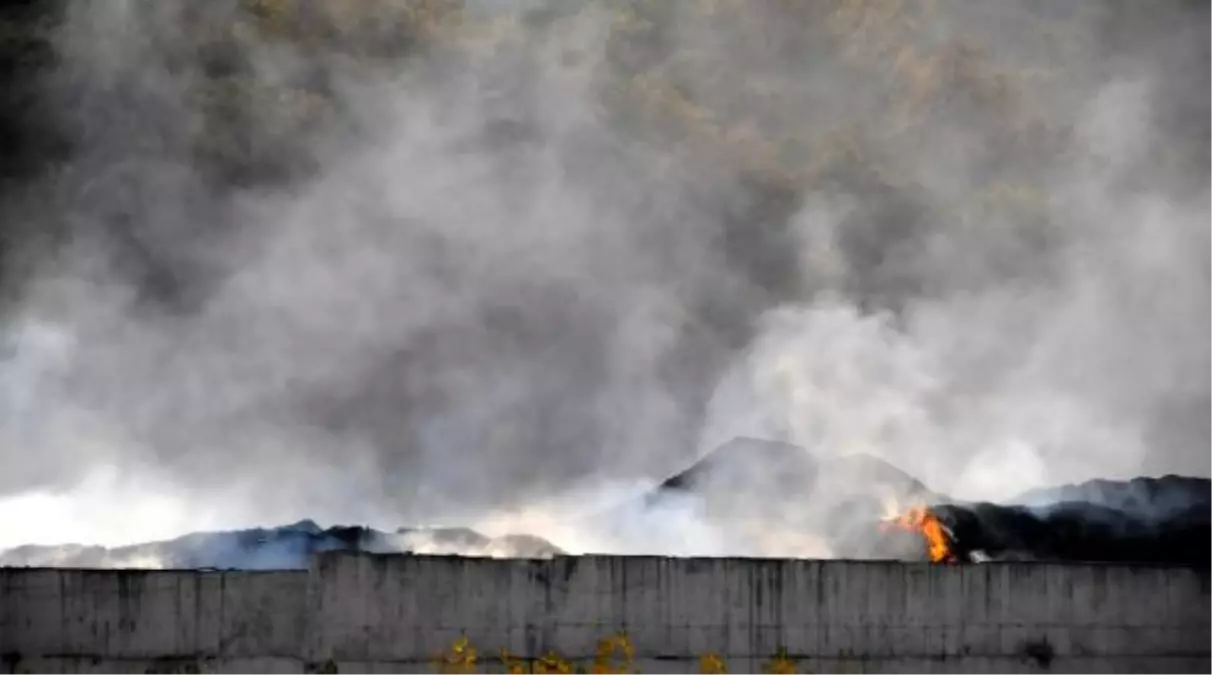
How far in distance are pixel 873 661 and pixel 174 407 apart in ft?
34.7

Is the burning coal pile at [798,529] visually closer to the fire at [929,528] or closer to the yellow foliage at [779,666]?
the fire at [929,528]

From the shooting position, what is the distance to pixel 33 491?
Result: 18016 mm

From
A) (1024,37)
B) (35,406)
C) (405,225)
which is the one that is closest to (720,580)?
(405,225)

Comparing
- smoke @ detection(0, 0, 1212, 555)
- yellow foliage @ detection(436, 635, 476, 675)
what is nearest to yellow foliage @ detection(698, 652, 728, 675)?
yellow foliage @ detection(436, 635, 476, 675)

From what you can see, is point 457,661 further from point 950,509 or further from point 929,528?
point 950,509

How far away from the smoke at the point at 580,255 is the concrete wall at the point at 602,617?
21.6ft

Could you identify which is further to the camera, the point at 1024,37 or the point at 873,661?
the point at 1024,37

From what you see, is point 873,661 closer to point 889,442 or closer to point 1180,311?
point 889,442

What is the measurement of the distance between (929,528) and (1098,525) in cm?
229

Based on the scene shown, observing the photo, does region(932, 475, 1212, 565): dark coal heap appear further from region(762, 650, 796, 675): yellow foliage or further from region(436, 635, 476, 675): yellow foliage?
region(436, 635, 476, 675): yellow foliage

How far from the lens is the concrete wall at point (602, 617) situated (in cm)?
1109

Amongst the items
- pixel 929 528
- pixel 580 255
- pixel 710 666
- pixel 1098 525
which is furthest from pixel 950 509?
pixel 580 255

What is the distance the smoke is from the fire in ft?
13.0

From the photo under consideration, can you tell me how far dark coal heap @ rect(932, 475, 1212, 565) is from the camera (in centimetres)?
1494
